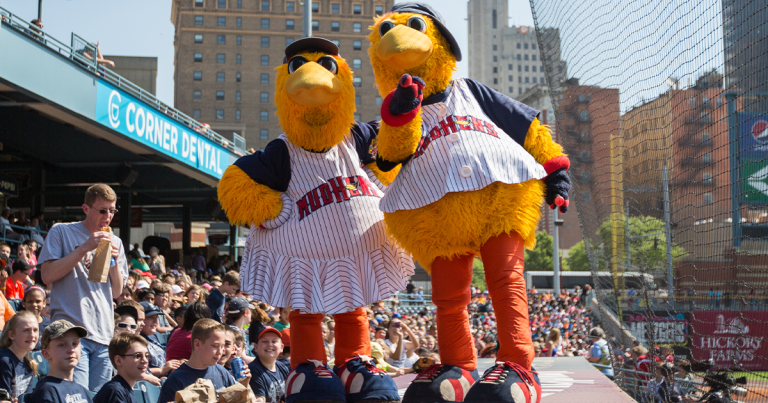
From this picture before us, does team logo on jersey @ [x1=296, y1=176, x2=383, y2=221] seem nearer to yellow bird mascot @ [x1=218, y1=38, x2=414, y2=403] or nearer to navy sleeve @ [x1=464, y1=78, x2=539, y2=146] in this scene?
yellow bird mascot @ [x1=218, y1=38, x2=414, y2=403]

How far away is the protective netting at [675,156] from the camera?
3809 mm

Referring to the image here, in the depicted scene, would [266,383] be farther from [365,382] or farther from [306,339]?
[365,382]

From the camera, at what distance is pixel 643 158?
4.71 m

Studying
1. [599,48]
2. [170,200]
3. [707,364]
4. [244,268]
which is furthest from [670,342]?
[170,200]

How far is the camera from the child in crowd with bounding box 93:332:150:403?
344 centimetres

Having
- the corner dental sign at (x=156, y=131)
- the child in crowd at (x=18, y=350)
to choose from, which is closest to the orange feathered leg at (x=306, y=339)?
the child in crowd at (x=18, y=350)

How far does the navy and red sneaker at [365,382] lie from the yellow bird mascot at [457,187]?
30 centimetres

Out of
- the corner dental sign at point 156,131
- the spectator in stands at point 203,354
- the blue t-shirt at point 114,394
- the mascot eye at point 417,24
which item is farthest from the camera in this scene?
the corner dental sign at point 156,131

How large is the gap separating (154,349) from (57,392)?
6.27ft

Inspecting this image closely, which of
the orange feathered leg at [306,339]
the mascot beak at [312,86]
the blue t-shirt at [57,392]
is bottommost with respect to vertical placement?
the blue t-shirt at [57,392]

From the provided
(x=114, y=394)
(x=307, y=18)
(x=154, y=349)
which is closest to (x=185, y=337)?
(x=154, y=349)

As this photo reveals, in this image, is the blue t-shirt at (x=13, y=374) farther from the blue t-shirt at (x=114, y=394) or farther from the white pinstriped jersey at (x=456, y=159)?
the white pinstriped jersey at (x=456, y=159)

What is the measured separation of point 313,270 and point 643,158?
242 cm

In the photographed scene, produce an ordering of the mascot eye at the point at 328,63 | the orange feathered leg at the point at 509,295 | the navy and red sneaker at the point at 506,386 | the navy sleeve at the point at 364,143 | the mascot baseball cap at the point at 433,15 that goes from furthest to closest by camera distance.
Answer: the navy sleeve at the point at 364,143, the mascot eye at the point at 328,63, the mascot baseball cap at the point at 433,15, the orange feathered leg at the point at 509,295, the navy and red sneaker at the point at 506,386
